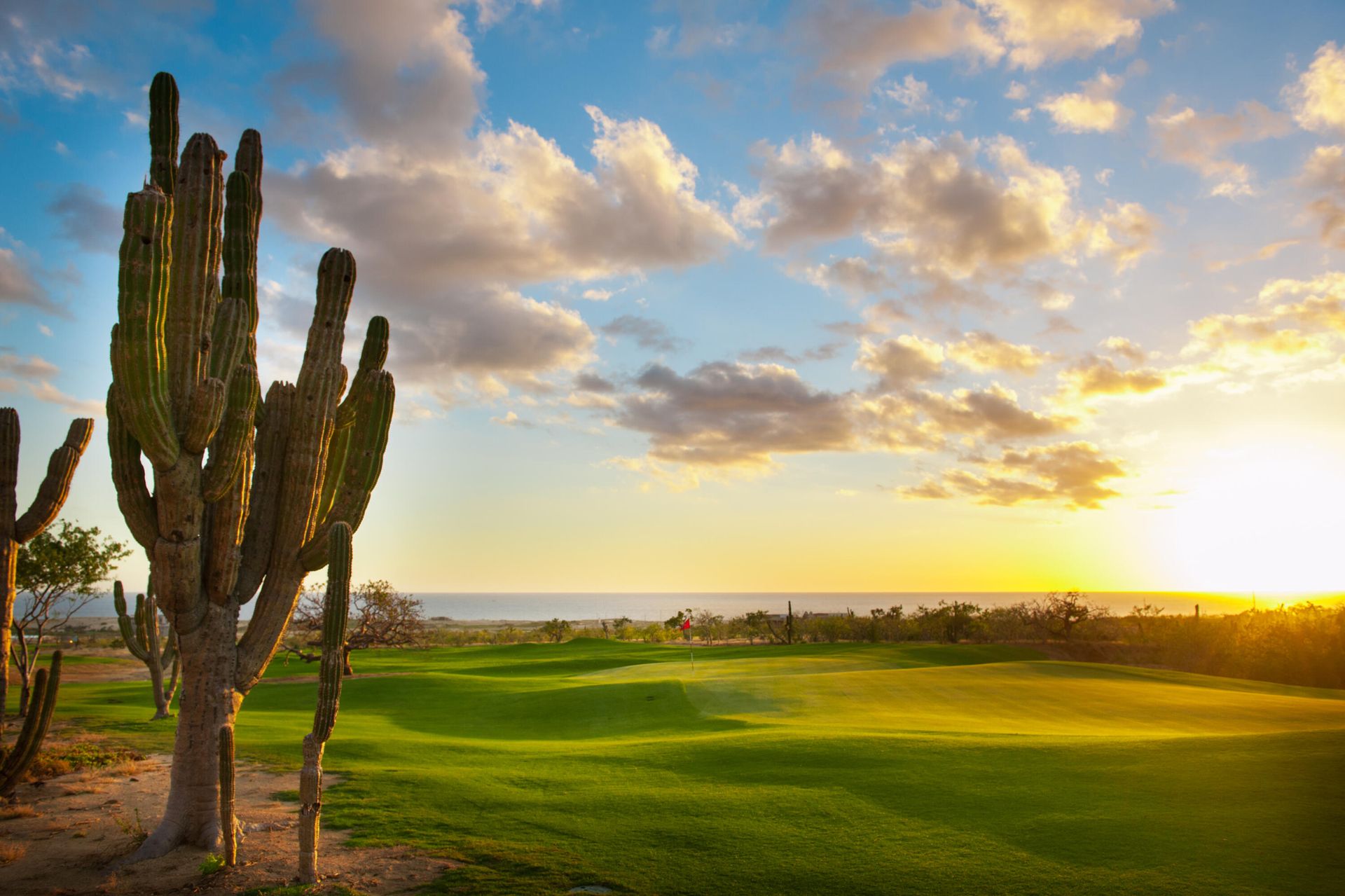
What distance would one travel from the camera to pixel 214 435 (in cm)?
934

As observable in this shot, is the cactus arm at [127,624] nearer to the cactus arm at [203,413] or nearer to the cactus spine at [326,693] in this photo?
the cactus arm at [203,413]

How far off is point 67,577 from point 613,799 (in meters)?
24.0

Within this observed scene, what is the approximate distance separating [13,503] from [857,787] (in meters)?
14.8

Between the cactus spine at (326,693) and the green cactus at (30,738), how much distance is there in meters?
6.74

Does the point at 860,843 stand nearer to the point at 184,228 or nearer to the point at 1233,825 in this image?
the point at 1233,825

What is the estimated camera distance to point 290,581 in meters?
10.2

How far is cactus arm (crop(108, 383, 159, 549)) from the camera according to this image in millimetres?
9203

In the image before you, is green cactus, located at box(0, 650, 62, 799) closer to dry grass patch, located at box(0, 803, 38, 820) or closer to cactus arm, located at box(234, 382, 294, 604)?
dry grass patch, located at box(0, 803, 38, 820)

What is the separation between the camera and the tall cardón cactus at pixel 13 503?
41.8 ft

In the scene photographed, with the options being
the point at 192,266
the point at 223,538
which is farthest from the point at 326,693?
the point at 192,266

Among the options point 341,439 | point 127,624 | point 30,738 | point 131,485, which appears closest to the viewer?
point 131,485

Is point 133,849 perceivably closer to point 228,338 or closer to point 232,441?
point 232,441

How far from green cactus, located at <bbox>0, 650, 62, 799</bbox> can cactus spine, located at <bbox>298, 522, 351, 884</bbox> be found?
674 centimetres

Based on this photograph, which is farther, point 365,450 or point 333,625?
point 365,450
